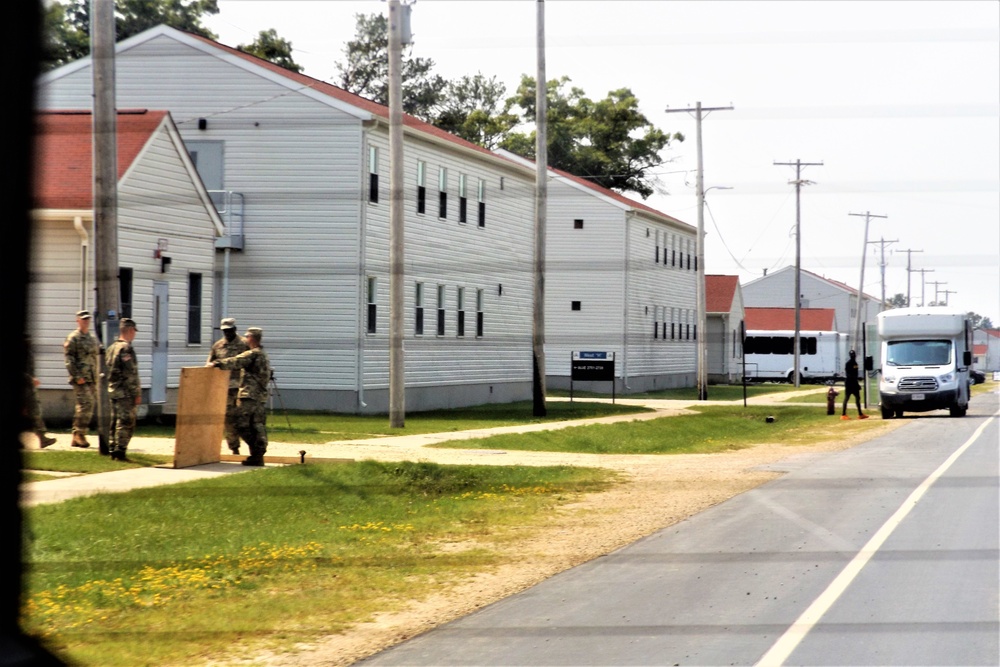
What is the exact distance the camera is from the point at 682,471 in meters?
17.3

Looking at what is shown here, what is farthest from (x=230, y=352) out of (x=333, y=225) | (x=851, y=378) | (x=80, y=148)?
(x=851, y=378)

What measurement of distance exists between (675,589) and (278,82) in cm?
965

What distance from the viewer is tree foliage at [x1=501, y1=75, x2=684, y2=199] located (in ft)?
172

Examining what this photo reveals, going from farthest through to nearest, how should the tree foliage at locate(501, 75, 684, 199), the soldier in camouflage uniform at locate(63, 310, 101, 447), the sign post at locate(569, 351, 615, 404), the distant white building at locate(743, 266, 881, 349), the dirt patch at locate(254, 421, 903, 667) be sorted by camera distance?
1. the distant white building at locate(743, 266, 881, 349)
2. the tree foliage at locate(501, 75, 684, 199)
3. the sign post at locate(569, 351, 615, 404)
4. the soldier in camouflage uniform at locate(63, 310, 101, 447)
5. the dirt patch at locate(254, 421, 903, 667)

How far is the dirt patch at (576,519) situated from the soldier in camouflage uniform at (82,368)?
340cm

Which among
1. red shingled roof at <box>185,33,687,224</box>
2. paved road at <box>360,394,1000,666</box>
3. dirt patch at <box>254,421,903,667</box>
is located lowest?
dirt patch at <box>254,421,903,667</box>

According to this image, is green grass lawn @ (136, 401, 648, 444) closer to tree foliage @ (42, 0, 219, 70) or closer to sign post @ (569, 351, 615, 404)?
sign post @ (569, 351, 615, 404)

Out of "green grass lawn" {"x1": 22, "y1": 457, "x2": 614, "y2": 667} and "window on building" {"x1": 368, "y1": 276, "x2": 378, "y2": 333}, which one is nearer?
"green grass lawn" {"x1": 22, "y1": 457, "x2": 614, "y2": 667}

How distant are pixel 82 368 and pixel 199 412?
93.8 inches

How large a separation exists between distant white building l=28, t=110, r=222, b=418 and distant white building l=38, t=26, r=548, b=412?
25 centimetres

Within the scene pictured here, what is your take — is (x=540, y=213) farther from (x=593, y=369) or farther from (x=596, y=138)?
(x=596, y=138)

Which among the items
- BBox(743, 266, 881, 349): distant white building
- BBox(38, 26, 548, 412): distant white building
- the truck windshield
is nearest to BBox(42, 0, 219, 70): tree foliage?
BBox(38, 26, 548, 412): distant white building

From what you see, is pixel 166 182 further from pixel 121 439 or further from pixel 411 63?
pixel 411 63

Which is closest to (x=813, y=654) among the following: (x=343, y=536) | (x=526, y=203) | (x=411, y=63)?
(x=343, y=536)
